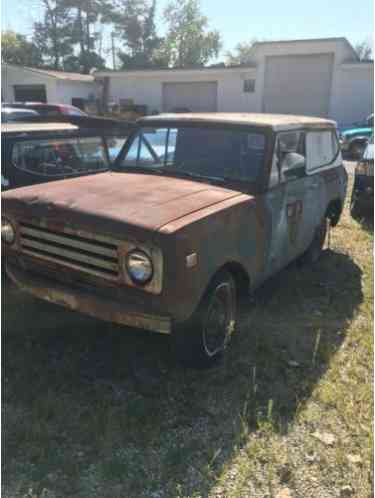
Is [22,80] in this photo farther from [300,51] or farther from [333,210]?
[333,210]

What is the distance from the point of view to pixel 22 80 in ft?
Result: 95.5

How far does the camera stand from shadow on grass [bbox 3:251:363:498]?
2422 millimetres

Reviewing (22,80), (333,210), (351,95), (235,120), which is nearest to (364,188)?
(333,210)

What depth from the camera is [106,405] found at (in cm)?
289

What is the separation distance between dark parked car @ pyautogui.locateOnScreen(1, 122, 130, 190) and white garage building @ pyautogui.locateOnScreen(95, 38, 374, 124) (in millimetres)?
21058

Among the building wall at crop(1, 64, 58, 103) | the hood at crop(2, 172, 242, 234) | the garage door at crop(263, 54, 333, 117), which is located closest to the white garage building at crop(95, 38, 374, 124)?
the garage door at crop(263, 54, 333, 117)

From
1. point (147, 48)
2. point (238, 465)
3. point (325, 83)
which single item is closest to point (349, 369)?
point (238, 465)

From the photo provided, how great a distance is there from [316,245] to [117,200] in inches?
124

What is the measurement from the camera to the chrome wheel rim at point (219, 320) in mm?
3191

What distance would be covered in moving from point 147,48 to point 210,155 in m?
52.8

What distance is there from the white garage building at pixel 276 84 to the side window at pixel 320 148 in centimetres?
1975

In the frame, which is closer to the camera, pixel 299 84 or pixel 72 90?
pixel 299 84

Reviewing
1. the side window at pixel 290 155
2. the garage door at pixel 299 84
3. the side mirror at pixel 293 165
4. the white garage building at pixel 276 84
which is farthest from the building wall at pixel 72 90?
the side mirror at pixel 293 165

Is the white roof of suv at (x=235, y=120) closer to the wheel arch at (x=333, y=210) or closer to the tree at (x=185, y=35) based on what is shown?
the wheel arch at (x=333, y=210)
